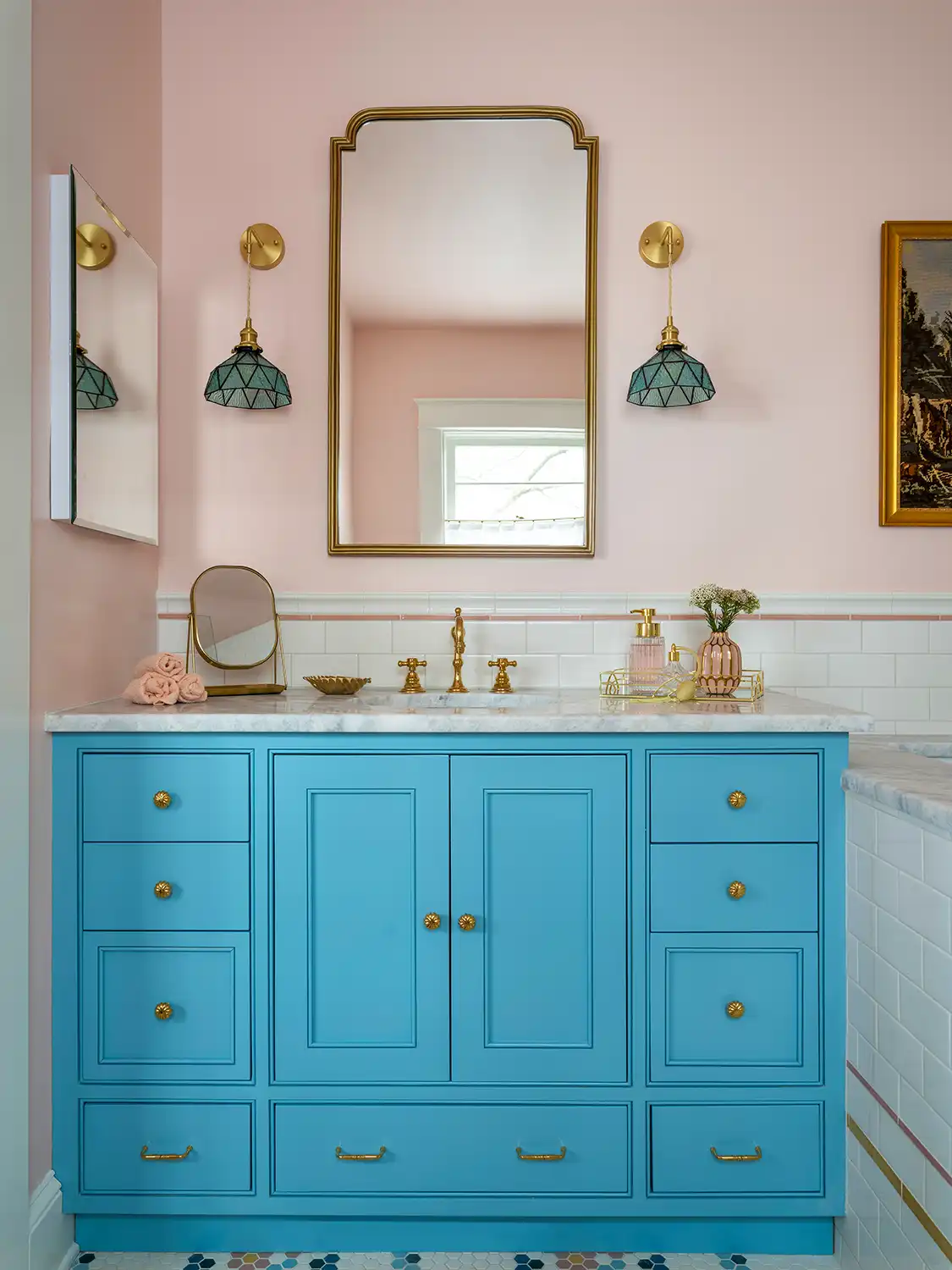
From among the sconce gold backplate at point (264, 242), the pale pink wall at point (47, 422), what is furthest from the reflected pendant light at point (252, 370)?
the pale pink wall at point (47, 422)

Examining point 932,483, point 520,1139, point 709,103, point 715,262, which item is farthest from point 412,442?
point 520,1139

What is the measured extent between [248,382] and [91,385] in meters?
0.45

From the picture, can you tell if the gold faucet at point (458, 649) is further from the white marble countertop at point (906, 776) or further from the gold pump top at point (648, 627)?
the white marble countertop at point (906, 776)

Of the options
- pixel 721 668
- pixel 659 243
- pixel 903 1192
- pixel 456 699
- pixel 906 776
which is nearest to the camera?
pixel 903 1192

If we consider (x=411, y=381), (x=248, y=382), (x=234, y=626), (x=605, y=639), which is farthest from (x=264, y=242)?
(x=605, y=639)

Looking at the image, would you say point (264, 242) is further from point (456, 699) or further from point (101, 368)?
point (456, 699)

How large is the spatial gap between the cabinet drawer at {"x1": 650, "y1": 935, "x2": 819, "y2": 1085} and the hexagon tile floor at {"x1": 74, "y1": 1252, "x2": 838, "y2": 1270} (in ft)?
1.19

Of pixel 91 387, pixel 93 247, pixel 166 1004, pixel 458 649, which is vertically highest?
pixel 93 247

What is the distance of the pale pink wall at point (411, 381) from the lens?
2.25m

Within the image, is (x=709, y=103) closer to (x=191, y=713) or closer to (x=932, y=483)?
(x=932, y=483)

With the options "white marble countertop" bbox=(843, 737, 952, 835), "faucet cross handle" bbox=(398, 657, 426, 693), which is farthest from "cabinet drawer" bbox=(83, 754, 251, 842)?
"white marble countertop" bbox=(843, 737, 952, 835)

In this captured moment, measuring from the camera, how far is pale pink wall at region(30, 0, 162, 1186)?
5.34ft

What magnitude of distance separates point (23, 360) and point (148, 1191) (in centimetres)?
159

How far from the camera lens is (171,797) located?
1676 millimetres
